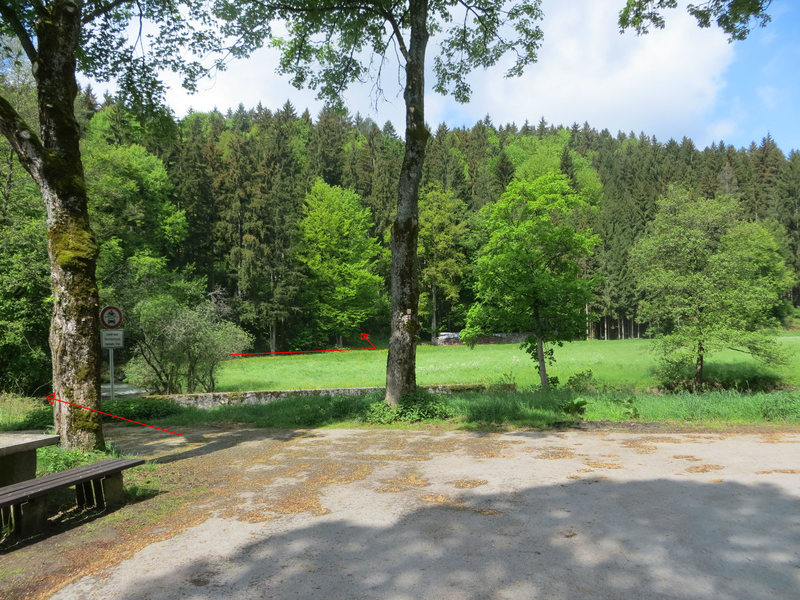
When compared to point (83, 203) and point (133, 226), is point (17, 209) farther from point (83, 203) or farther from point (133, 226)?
point (133, 226)

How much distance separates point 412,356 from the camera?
38.2 ft

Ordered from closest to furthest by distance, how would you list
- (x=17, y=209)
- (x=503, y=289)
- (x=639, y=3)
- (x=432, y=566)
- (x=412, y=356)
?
(x=432, y=566)
(x=639, y=3)
(x=412, y=356)
(x=503, y=289)
(x=17, y=209)

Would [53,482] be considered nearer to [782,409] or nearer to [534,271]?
[782,409]

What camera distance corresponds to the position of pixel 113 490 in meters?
5.34

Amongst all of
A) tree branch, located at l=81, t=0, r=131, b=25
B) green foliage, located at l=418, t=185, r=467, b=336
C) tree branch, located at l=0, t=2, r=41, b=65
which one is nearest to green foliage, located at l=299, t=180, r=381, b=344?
green foliage, located at l=418, t=185, r=467, b=336

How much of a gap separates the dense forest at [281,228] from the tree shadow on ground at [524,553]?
1266 centimetres

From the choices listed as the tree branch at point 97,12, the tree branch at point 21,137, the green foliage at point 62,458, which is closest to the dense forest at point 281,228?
the tree branch at point 97,12

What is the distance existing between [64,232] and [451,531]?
6652mm

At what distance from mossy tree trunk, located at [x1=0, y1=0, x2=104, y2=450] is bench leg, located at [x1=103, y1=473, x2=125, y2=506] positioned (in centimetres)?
212

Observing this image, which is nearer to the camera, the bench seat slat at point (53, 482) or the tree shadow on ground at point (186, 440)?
the bench seat slat at point (53, 482)

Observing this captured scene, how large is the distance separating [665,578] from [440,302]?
53.5 metres

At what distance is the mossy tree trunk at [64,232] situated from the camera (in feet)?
22.9

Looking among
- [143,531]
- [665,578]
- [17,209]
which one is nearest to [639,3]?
[665,578]

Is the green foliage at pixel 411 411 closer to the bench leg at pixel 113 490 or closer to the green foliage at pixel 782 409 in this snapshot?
the bench leg at pixel 113 490
